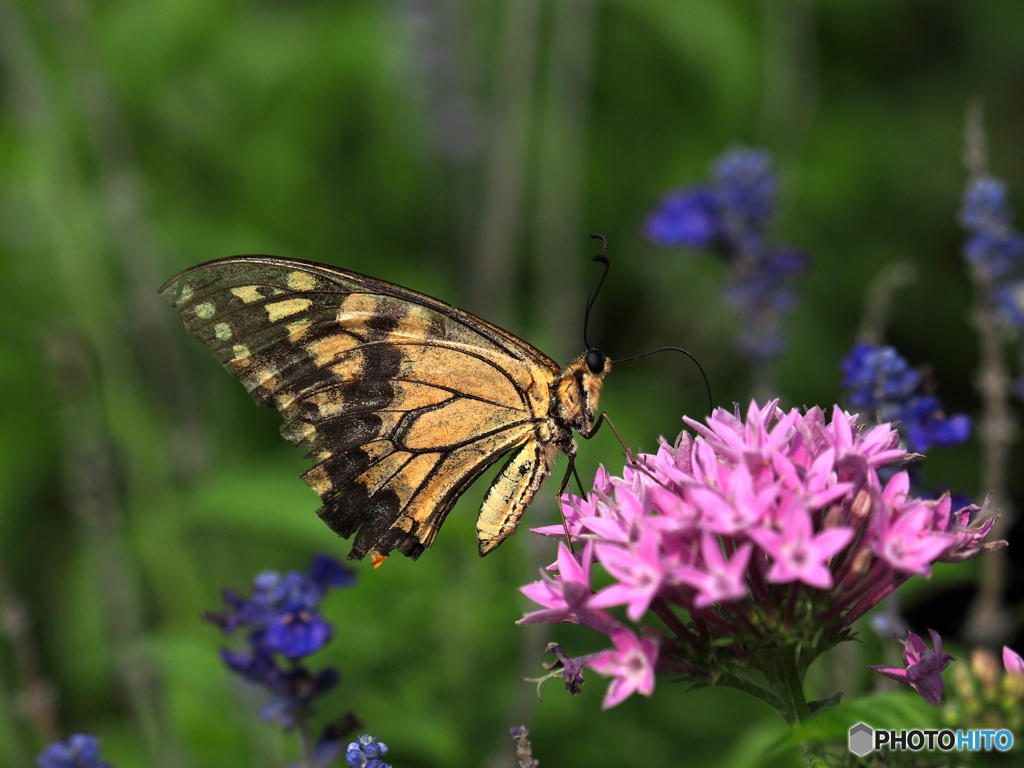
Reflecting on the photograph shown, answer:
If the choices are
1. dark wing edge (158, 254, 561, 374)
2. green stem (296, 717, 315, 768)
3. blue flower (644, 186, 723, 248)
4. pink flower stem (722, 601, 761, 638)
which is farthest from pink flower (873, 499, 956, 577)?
blue flower (644, 186, 723, 248)

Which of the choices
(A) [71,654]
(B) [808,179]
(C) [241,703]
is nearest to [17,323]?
(A) [71,654]

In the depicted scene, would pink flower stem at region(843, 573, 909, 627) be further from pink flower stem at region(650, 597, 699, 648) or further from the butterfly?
the butterfly

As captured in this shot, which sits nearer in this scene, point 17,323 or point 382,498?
point 382,498

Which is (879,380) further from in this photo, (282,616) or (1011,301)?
(282,616)

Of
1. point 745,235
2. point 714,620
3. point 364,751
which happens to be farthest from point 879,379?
point 364,751

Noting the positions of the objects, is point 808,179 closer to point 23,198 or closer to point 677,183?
point 677,183

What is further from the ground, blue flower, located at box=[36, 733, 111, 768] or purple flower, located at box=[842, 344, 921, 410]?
purple flower, located at box=[842, 344, 921, 410]

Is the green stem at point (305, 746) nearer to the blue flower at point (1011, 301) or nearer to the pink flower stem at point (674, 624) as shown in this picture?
the pink flower stem at point (674, 624)

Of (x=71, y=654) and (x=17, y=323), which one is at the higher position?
(x=17, y=323)
